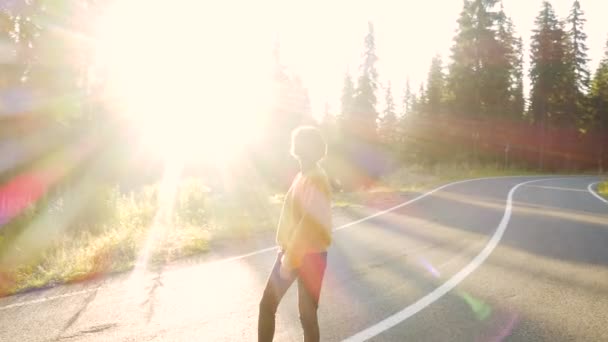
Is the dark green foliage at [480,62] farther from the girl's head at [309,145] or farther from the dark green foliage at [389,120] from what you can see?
the girl's head at [309,145]

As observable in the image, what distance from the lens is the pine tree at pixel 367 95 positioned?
48469 millimetres

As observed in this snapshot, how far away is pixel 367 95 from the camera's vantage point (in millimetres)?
49625

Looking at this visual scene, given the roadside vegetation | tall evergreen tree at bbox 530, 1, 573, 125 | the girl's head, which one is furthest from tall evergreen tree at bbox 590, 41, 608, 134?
the girl's head

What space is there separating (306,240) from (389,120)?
219ft

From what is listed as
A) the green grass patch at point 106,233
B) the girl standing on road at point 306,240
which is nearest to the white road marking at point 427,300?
the girl standing on road at point 306,240

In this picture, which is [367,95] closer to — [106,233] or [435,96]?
[435,96]

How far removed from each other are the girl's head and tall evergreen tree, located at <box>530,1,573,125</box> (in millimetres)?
50115

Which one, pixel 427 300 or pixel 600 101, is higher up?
pixel 600 101

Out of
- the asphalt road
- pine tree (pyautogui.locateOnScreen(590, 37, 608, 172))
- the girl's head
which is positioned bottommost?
the asphalt road

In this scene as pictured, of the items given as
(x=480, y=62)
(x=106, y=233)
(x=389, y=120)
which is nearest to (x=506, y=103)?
(x=480, y=62)

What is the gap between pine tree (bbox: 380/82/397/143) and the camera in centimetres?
6248

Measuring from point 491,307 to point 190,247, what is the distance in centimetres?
599

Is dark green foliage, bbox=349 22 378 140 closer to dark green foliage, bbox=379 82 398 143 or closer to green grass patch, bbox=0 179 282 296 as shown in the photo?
dark green foliage, bbox=379 82 398 143

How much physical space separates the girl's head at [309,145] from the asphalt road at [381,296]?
211 cm
